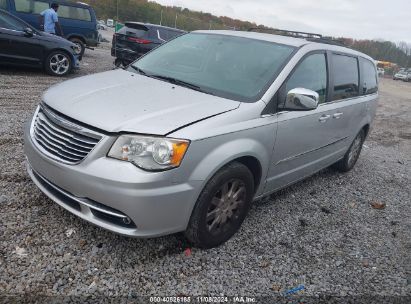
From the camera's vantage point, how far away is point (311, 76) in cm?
396

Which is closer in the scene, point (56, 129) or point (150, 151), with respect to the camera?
point (150, 151)

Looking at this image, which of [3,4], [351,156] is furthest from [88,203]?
[3,4]

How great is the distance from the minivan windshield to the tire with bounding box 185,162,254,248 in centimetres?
69

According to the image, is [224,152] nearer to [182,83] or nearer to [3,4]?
[182,83]

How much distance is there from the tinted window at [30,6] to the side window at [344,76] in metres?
12.1

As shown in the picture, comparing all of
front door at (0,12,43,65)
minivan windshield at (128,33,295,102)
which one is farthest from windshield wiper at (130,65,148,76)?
front door at (0,12,43,65)

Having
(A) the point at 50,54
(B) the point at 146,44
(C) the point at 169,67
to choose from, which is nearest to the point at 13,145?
(C) the point at 169,67

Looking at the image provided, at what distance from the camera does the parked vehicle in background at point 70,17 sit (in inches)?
519

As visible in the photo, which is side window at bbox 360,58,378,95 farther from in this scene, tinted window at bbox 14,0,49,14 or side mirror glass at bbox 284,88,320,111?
tinted window at bbox 14,0,49,14

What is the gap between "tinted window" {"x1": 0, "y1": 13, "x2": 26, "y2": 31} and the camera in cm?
891

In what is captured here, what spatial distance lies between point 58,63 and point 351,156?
7.86m

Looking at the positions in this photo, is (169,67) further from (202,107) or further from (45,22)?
(45,22)

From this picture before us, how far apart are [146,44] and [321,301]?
33.6ft

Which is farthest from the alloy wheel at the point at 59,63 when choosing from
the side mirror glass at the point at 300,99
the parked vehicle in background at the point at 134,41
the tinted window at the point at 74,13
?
the side mirror glass at the point at 300,99
